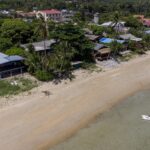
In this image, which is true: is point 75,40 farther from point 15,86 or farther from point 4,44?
point 15,86

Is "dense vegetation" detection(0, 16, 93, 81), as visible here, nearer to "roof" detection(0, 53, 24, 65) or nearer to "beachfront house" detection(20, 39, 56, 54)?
"beachfront house" detection(20, 39, 56, 54)

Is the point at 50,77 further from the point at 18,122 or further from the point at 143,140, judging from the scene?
the point at 143,140

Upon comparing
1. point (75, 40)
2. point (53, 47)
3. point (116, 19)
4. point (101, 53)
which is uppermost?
point (75, 40)

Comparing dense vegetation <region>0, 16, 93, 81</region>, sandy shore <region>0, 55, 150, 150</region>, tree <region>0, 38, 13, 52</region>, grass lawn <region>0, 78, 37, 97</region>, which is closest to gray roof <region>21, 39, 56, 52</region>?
dense vegetation <region>0, 16, 93, 81</region>

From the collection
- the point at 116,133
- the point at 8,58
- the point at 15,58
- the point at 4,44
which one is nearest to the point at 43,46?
the point at 4,44

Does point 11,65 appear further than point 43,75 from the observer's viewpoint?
Yes

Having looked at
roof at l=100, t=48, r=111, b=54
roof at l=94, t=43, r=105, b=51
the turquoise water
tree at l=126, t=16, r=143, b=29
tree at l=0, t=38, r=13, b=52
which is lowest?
the turquoise water

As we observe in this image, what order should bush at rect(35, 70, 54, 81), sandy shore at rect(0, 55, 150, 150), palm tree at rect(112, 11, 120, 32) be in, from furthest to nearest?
palm tree at rect(112, 11, 120, 32)
bush at rect(35, 70, 54, 81)
sandy shore at rect(0, 55, 150, 150)

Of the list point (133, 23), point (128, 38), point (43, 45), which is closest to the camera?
point (43, 45)
